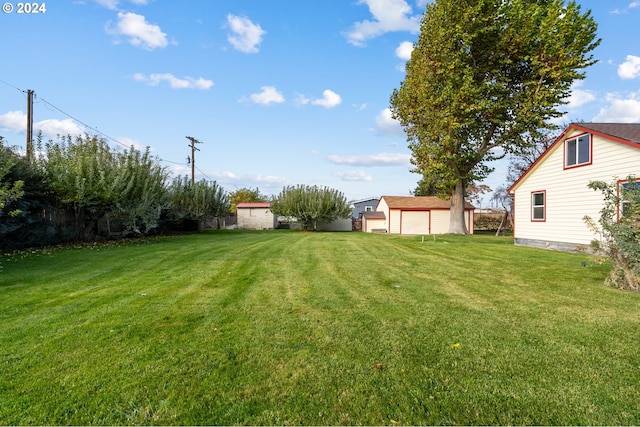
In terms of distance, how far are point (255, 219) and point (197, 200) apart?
11.0 meters

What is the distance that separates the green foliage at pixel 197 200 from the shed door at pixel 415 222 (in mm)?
14437

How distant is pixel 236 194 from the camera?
45.3 metres

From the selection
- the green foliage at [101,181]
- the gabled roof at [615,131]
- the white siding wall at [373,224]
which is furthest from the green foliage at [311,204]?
the gabled roof at [615,131]

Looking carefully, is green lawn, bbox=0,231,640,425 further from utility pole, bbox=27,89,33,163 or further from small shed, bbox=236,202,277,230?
small shed, bbox=236,202,277,230

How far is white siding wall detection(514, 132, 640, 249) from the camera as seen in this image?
31.3ft

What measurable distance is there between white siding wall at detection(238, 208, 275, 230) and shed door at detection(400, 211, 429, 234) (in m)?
13.5

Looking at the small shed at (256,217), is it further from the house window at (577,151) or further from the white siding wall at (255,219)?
the house window at (577,151)

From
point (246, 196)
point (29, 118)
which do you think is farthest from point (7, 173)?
point (246, 196)

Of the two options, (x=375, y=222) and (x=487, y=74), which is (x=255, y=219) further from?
(x=487, y=74)

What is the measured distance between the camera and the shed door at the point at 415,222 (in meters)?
25.3

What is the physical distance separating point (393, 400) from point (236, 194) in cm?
4519

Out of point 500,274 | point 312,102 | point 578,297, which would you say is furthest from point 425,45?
point 578,297

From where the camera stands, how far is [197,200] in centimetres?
2159

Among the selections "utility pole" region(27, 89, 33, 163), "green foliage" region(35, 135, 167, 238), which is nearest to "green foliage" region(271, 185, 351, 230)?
"green foliage" region(35, 135, 167, 238)
